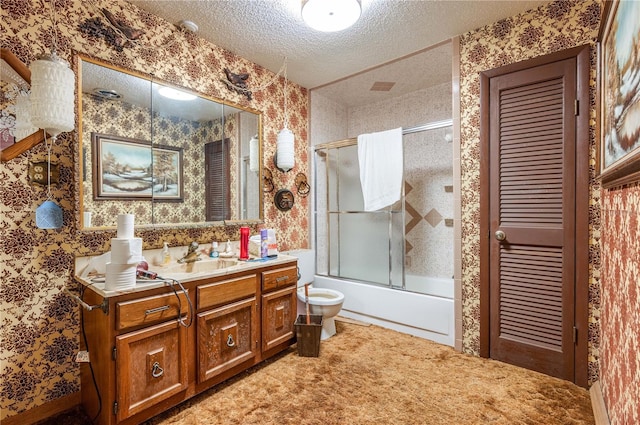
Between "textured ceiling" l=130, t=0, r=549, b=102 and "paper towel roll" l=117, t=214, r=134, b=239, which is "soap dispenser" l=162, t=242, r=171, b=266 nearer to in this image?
"paper towel roll" l=117, t=214, r=134, b=239

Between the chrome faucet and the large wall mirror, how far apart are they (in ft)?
0.66

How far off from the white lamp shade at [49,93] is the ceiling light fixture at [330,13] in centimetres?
130

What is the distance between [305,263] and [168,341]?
1596mm

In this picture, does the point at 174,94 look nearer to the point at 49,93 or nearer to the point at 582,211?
the point at 49,93

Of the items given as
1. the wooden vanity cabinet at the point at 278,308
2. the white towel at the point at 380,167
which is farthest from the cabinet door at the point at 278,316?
the white towel at the point at 380,167

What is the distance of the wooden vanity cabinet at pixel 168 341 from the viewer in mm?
1454

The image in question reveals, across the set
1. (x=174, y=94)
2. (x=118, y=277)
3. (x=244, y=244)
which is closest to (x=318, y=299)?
(x=244, y=244)

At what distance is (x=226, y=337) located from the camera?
1.91m

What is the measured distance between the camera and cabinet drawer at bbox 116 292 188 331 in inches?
57.5

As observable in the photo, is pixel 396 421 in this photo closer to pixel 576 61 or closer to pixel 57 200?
pixel 57 200

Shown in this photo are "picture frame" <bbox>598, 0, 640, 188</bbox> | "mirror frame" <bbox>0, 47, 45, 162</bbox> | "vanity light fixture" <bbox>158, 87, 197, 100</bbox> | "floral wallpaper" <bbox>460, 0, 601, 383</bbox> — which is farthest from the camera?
"vanity light fixture" <bbox>158, 87, 197, 100</bbox>

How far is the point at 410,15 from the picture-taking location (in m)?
2.10

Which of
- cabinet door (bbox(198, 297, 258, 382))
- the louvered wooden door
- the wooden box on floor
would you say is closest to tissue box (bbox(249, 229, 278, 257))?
cabinet door (bbox(198, 297, 258, 382))

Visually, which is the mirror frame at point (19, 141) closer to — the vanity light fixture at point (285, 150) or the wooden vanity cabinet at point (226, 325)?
the wooden vanity cabinet at point (226, 325)
